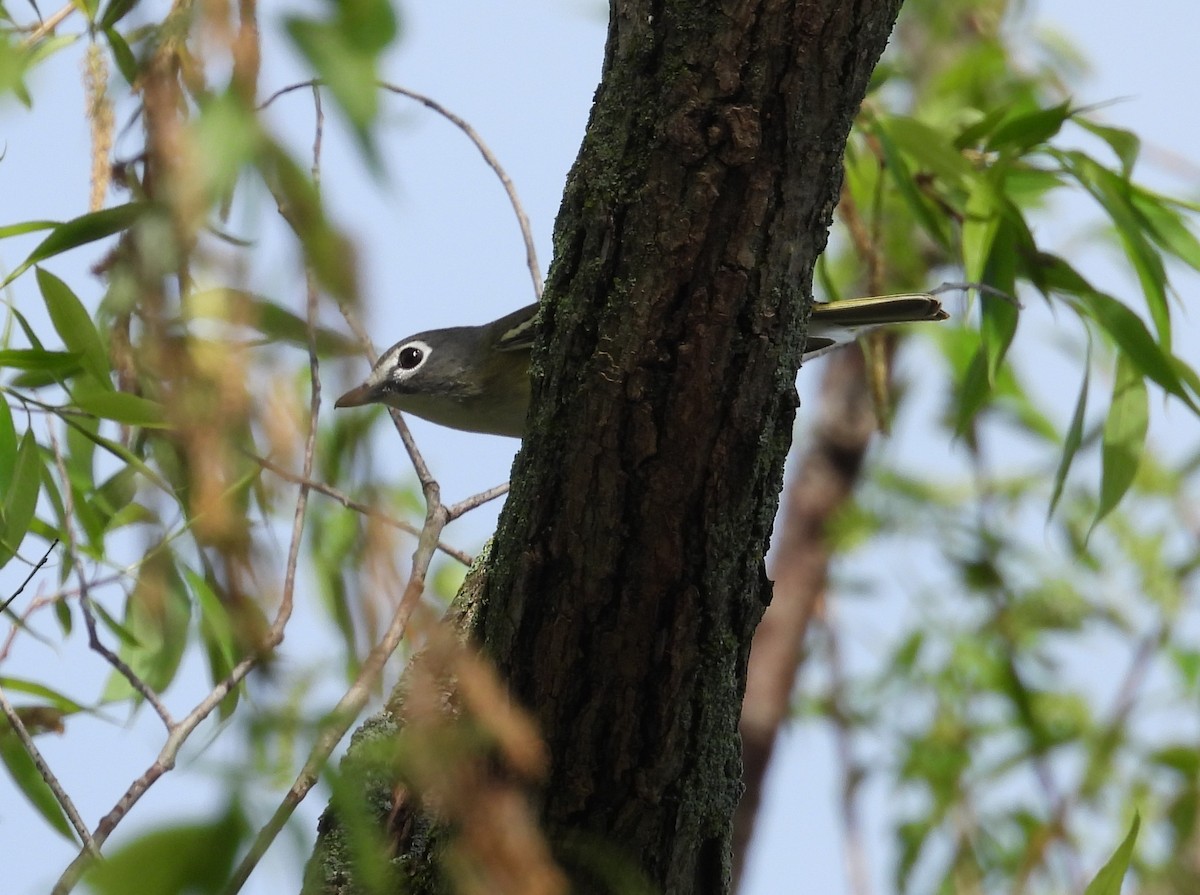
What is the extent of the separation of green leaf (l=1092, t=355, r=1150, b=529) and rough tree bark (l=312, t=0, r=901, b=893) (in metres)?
1.24

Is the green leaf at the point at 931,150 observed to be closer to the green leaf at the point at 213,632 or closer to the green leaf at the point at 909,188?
the green leaf at the point at 909,188

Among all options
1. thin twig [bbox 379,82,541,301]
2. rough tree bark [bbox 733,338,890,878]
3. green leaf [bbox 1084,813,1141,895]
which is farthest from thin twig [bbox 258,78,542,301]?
rough tree bark [bbox 733,338,890,878]

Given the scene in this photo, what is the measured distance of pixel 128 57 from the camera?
1.68 meters

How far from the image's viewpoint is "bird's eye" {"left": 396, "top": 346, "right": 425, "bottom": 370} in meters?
4.21

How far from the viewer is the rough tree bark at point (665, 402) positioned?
1813 millimetres

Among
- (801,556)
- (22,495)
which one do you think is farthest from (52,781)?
(801,556)

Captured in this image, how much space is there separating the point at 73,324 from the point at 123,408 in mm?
178

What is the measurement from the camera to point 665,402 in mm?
1883

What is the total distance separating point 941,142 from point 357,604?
8.73 ft

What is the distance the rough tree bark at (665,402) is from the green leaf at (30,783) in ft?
3.46

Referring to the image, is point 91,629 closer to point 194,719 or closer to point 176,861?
point 194,719

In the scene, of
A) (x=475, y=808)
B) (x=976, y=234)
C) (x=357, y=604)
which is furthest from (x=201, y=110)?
(x=976, y=234)

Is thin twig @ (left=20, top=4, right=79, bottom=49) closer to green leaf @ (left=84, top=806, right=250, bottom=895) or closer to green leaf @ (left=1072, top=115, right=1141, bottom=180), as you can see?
green leaf @ (left=84, top=806, right=250, bottom=895)

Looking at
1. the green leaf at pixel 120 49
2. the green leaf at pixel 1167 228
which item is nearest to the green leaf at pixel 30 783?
the green leaf at pixel 120 49
